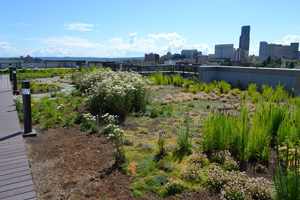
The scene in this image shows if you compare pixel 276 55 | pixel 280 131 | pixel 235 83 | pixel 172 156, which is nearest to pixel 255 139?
pixel 280 131

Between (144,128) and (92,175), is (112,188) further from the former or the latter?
(144,128)

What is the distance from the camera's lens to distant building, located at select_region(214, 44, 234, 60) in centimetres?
13438

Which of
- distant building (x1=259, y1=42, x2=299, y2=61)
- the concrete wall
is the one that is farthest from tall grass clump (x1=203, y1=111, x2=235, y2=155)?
distant building (x1=259, y1=42, x2=299, y2=61)

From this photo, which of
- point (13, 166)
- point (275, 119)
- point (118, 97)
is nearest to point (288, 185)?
point (275, 119)

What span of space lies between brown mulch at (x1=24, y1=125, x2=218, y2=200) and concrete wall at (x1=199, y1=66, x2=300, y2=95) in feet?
27.6

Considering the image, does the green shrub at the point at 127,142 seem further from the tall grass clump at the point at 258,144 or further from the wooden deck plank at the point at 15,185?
the tall grass clump at the point at 258,144

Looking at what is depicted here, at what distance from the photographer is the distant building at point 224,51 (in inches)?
5290

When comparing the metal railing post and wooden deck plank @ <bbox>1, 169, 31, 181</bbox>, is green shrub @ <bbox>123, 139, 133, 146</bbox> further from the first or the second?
the metal railing post

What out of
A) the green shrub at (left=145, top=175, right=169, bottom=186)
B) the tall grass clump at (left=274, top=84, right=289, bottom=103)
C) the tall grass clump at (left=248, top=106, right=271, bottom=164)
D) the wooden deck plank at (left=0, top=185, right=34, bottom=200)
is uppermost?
the tall grass clump at (left=274, top=84, right=289, bottom=103)

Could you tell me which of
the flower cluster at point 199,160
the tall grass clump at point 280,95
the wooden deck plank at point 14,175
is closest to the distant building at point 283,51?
the tall grass clump at point 280,95

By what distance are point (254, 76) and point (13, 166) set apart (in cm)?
1073

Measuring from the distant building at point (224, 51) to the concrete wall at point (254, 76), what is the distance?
418 feet

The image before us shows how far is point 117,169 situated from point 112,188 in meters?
0.51

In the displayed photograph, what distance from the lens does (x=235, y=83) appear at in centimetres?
1198
